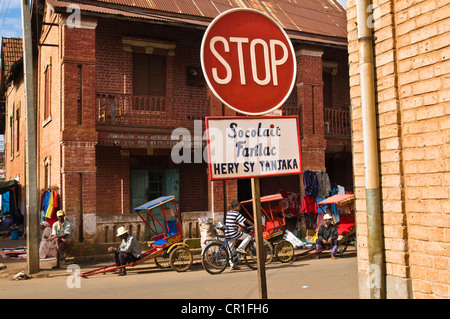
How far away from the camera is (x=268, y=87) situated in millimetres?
3900

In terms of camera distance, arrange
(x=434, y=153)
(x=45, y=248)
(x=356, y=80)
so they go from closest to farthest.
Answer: (x=434, y=153), (x=356, y=80), (x=45, y=248)

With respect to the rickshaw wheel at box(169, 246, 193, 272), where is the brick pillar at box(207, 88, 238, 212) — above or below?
above

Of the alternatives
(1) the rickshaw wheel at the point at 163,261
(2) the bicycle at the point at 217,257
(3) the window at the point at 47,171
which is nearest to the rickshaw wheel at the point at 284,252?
(2) the bicycle at the point at 217,257

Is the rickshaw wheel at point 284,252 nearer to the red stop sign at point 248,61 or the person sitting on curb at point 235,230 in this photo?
the person sitting on curb at point 235,230

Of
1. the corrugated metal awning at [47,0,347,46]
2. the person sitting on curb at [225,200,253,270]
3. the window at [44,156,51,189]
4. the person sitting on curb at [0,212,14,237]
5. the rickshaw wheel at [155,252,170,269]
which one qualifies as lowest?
the rickshaw wheel at [155,252,170,269]

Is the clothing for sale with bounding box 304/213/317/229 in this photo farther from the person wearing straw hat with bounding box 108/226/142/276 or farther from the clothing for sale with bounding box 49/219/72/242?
the clothing for sale with bounding box 49/219/72/242

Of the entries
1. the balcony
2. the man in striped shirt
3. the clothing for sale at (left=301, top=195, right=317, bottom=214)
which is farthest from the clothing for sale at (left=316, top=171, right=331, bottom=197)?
the man in striped shirt

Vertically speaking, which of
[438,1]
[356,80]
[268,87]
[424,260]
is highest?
[438,1]

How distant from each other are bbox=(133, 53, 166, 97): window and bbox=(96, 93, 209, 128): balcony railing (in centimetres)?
32

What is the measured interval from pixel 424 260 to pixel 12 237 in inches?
745

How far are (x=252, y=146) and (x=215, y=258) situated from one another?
25.6 feet

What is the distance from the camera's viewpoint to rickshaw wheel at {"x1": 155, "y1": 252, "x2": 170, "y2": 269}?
11.9 m

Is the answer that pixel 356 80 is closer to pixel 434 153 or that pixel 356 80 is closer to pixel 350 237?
pixel 434 153
